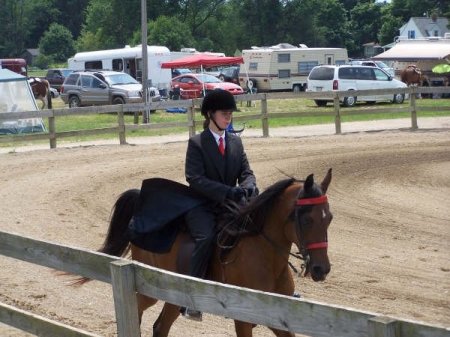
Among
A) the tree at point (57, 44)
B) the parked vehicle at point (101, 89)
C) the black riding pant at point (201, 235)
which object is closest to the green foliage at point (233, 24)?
the tree at point (57, 44)

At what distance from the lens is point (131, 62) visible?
50375mm

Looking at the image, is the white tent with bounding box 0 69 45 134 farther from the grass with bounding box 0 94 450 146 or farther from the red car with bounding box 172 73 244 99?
the red car with bounding box 172 73 244 99

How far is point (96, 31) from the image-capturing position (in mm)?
91562

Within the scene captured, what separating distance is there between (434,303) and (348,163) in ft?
33.1

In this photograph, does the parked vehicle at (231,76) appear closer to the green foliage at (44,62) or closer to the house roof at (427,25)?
the house roof at (427,25)

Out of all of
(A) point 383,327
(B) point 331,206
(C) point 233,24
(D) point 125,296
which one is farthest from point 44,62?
(A) point 383,327

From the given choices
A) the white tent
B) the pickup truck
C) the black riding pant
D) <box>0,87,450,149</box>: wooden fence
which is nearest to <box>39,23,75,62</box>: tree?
the pickup truck

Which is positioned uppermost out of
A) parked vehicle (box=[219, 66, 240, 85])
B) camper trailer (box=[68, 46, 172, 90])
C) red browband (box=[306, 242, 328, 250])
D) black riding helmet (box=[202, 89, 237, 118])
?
camper trailer (box=[68, 46, 172, 90])

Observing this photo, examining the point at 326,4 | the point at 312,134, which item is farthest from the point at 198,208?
the point at 326,4

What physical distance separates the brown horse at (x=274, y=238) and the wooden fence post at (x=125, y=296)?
86cm

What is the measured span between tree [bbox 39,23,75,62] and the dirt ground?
84.4 metres

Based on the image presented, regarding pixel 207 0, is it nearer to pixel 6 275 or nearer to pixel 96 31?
pixel 96 31

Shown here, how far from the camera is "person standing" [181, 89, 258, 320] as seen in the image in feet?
21.5

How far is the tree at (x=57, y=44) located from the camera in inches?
4129
